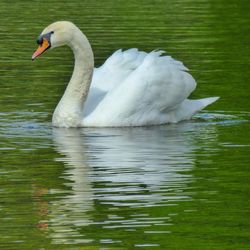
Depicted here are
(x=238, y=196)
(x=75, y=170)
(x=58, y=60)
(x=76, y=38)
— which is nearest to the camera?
(x=238, y=196)

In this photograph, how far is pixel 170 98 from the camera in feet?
59.4

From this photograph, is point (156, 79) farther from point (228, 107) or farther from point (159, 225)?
point (159, 225)

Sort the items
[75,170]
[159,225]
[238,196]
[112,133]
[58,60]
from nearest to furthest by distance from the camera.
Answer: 1. [159,225]
2. [238,196]
3. [75,170]
4. [112,133]
5. [58,60]

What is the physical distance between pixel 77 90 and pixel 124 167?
12.0 feet

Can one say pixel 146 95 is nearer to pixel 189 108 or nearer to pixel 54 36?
pixel 189 108

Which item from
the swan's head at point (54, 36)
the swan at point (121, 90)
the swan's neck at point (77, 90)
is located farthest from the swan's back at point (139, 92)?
the swan's head at point (54, 36)

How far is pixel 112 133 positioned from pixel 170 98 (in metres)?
1.13

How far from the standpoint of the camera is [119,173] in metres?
14.3

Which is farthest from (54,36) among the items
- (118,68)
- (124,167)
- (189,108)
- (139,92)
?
(124,167)

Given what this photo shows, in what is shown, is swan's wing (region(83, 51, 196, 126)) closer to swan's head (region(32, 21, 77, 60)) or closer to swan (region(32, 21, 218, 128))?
swan (region(32, 21, 218, 128))

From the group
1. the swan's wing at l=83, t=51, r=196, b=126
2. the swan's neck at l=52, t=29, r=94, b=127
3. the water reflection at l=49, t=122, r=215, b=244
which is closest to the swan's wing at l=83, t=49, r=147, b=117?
the swan's neck at l=52, t=29, r=94, b=127

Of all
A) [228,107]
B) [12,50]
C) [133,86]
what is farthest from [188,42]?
[133,86]

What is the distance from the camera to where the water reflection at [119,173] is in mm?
11977

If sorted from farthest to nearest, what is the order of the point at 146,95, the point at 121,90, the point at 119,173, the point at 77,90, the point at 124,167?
the point at 77,90 → the point at 146,95 → the point at 121,90 → the point at 124,167 → the point at 119,173
